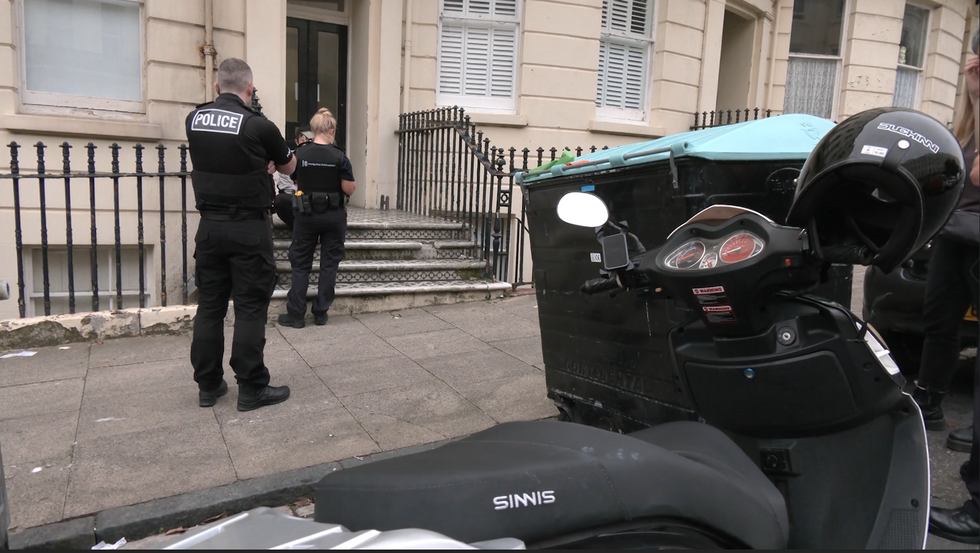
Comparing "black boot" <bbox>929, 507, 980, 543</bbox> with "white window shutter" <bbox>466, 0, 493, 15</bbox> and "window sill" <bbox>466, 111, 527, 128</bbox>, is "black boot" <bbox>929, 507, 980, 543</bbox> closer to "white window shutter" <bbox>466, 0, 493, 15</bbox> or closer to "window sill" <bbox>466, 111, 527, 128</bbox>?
"window sill" <bbox>466, 111, 527, 128</bbox>

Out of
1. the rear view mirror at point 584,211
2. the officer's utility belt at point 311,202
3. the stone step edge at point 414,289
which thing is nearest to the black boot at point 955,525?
the rear view mirror at point 584,211

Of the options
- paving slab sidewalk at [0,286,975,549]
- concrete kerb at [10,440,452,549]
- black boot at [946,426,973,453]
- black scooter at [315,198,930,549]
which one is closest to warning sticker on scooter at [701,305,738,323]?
black scooter at [315,198,930,549]

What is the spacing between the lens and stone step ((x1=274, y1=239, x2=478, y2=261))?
289 inches

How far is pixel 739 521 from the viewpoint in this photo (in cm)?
149

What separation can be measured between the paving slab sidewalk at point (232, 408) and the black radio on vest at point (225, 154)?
4.43 feet

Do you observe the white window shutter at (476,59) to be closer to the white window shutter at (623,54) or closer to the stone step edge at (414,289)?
the white window shutter at (623,54)

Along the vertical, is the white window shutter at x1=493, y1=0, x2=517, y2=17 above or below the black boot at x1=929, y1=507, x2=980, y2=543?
above

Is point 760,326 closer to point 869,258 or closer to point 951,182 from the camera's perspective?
point 869,258

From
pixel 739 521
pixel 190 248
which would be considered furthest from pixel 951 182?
pixel 190 248

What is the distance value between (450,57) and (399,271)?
4.04 meters

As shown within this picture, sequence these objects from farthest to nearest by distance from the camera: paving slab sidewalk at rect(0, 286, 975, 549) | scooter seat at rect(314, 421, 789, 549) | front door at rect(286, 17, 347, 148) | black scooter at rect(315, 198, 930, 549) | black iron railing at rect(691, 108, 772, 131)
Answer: black iron railing at rect(691, 108, 772, 131) < front door at rect(286, 17, 347, 148) < paving slab sidewalk at rect(0, 286, 975, 549) < black scooter at rect(315, 198, 930, 549) < scooter seat at rect(314, 421, 789, 549)

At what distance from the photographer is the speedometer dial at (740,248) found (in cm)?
194

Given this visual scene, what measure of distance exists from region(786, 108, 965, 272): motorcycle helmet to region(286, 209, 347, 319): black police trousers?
482 cm

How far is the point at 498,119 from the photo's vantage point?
9844mm
